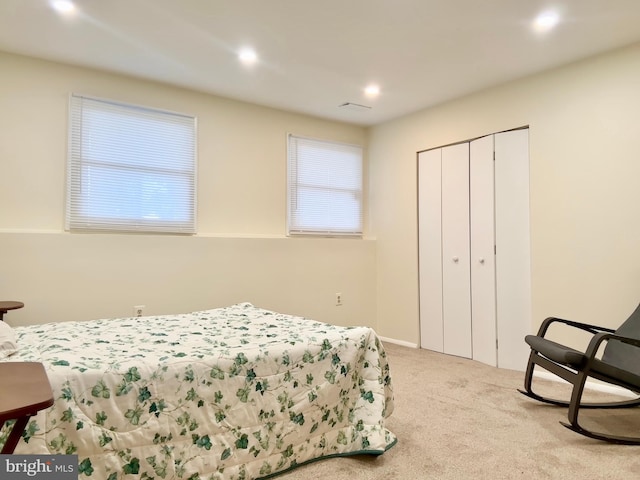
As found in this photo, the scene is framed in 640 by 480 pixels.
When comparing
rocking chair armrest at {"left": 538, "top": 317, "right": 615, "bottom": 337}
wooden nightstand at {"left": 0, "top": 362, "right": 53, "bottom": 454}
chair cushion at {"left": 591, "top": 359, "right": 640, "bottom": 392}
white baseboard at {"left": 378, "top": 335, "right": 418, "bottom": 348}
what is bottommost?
white baseboard at {"left": 378, "top": 335, "right": 418, "bottom": 348}

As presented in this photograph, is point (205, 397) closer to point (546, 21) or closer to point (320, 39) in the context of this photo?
point (320, 39)

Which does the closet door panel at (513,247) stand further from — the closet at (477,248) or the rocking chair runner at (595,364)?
the rocking chair runner at (595,364)

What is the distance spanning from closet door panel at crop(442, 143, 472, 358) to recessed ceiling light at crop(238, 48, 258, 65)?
208 cm

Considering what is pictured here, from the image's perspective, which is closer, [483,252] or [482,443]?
[482,443]

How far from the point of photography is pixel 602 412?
8.90 feet

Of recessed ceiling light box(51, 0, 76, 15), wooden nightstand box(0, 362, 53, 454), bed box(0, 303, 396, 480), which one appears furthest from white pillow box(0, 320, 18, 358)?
recessed ceiling light box(51, 0, 76, 15)

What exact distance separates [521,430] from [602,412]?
71cm

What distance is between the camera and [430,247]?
4.47 m

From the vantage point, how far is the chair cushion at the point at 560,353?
7.66ft

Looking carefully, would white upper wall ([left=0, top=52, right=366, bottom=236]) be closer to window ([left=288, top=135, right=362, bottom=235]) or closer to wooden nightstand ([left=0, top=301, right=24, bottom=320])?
window ([left=288, top=135, right=362, bottom=235])

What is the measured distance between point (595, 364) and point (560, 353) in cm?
17

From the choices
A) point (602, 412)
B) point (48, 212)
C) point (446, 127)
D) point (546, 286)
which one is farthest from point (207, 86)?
point (602, 412)

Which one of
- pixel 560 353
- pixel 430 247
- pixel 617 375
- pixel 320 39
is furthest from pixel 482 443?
pixel 320 39

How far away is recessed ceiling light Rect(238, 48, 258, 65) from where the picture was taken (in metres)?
3.16
